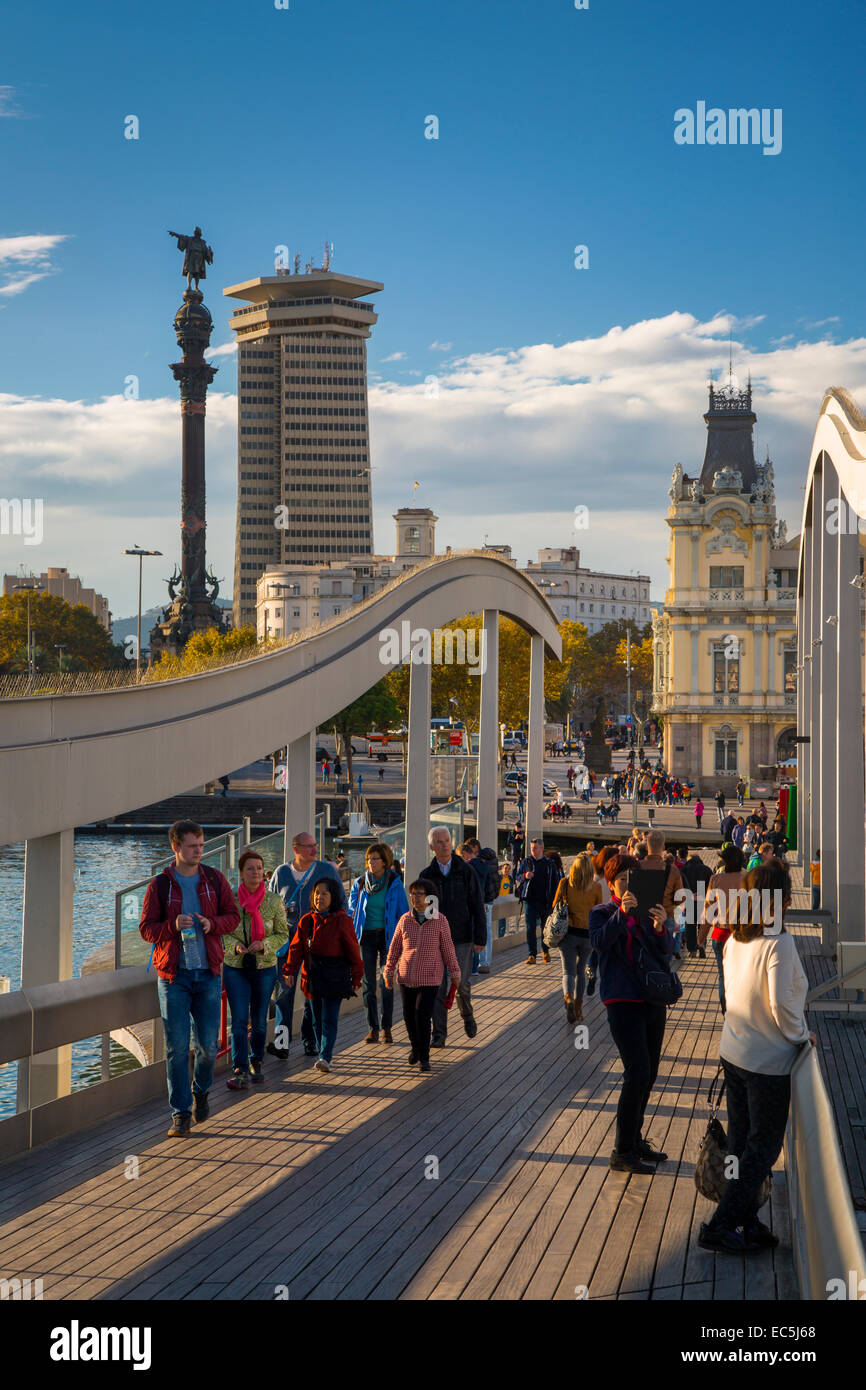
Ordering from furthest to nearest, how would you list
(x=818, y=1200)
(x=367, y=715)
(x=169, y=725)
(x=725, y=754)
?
1. (x=367, y=715)
2. (x=725, y=754)
3. (x=169, y=725)
4. (x=818, y=1200)

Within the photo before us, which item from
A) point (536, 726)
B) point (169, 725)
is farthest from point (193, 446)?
point (169, 725)

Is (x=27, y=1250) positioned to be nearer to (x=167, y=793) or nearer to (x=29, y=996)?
(x=29, y=996)

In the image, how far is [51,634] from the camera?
10638 centimetres

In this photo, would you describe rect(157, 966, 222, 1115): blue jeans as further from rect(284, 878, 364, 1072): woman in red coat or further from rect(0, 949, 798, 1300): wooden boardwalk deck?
rect(284, 878, 364, 1072): woman in red coat

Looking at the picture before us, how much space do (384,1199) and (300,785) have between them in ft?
22.7

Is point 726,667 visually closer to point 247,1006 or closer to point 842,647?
point 842,647

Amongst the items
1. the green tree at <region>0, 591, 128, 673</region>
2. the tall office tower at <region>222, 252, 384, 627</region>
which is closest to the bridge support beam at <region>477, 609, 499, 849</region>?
the green tree at <region>0, 591, 128, 673</region>

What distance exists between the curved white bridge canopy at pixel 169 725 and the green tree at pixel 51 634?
8452 centimetres

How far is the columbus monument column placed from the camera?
91062 millimetres

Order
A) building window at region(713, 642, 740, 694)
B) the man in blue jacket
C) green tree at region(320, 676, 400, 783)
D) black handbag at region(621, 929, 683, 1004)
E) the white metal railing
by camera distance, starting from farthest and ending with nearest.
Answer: green tree at region(320, 676, 400, 783) < building window at region(713, 642, 740, 694) < the man in blue jacket < black handbag at region(621, 929, 683, 1004) < the white metal railing

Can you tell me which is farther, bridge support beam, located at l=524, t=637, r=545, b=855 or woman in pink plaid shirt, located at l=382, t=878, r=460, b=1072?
bridge support beam, located at l=524, t=637, r=545, b=855

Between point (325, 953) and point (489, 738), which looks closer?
point (325, 953)

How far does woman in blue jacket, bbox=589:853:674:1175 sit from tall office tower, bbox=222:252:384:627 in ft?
533

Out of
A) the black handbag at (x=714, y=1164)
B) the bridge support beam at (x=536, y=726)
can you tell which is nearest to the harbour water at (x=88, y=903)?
the black handbag at (x=714, y=1164)
